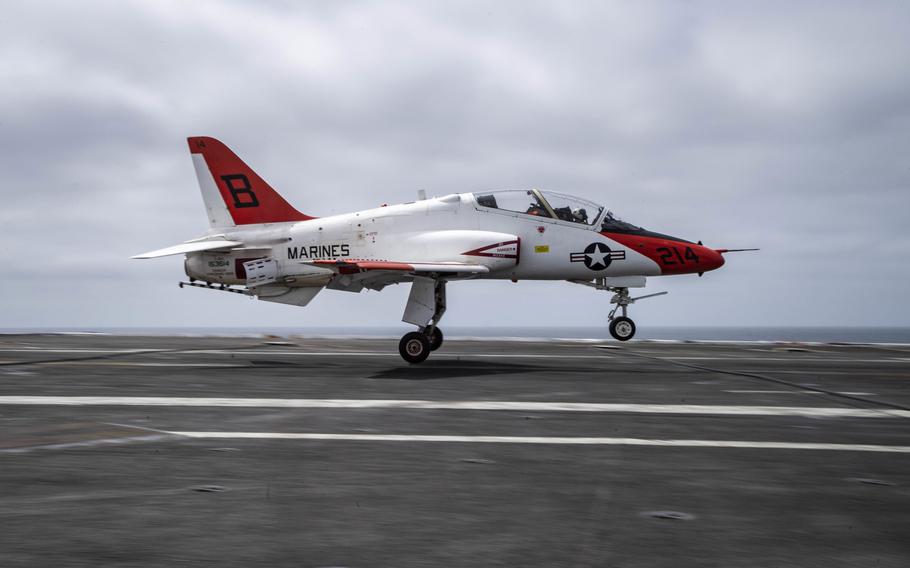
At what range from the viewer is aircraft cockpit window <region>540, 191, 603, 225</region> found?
54.1 feet

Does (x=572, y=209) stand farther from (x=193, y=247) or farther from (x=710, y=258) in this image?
(x=193, y=247)

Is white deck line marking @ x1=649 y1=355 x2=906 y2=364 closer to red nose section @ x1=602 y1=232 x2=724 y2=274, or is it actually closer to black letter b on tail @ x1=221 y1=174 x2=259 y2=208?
red nose section @ x1=602 y1=232 x2=724 y2=274

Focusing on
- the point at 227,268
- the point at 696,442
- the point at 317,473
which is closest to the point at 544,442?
the point at 696,442

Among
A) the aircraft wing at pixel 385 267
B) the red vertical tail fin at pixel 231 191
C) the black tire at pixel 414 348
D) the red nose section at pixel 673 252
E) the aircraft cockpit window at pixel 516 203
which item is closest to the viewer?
the aircraft wing at pixel 385 267

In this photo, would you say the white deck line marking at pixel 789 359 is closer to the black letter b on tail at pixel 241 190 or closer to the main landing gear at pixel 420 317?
the main landing gear at pixel 420 317

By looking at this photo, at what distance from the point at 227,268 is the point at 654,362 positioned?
34.1ft

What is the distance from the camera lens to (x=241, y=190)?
1811cm

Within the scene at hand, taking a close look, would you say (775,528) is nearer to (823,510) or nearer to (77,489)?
(823,510)

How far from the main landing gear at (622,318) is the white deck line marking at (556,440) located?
37.0 ft

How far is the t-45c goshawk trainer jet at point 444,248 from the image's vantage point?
16.0m

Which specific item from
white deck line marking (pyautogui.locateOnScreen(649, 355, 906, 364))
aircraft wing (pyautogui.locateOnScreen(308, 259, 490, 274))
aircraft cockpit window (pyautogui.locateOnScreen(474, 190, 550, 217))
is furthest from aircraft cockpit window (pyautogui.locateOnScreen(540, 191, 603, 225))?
white deck line marking (pyautogui.locateOnScreen(649, 355, 906, 364))

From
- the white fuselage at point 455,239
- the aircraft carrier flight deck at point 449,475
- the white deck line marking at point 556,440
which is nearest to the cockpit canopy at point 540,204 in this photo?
the white fuselage at point 455,239

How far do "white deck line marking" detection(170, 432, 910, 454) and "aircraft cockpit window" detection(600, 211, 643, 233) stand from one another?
10.6 metres

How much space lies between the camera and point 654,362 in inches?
621
